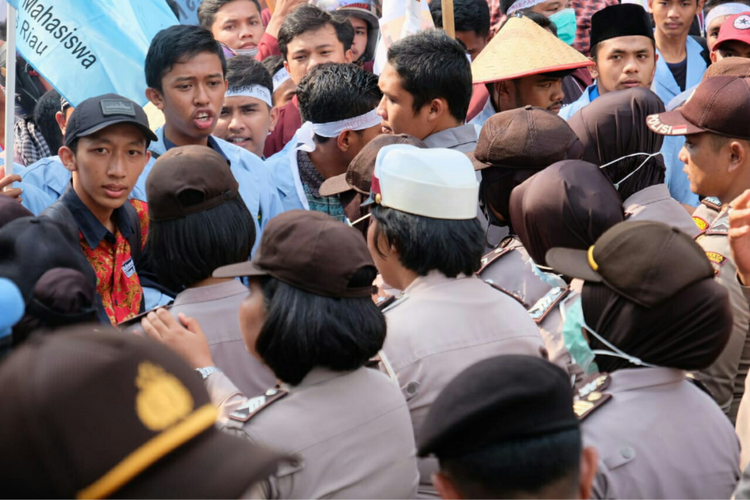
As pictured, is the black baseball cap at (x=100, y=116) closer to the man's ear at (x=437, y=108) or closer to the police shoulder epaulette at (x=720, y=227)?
the man's ear at (x=437, y=108)

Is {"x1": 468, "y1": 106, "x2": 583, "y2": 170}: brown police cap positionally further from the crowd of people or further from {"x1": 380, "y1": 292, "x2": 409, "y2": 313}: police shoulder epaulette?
{"x1": 380, "y1": 292, "x2": 409, "y2": 313}: police shoulder epaulette

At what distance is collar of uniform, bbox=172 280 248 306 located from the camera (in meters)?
3.12

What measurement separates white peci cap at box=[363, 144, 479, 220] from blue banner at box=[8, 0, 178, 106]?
2.63 meters

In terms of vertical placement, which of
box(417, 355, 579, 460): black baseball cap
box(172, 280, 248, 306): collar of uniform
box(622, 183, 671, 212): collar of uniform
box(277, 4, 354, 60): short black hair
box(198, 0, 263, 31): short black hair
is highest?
box(198, 0, 263, 31): short black hair

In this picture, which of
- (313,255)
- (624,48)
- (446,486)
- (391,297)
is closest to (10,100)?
(391,297)

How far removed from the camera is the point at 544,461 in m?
1.62

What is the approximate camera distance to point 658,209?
390 cm

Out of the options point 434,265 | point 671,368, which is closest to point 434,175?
point 434,265

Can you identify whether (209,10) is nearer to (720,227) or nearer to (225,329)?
(225,329)

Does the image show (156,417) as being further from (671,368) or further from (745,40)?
(745,40)

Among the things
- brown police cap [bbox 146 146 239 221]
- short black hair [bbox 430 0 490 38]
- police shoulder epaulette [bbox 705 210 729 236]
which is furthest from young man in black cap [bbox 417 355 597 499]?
short black hair [bbox 430 0 490 38]

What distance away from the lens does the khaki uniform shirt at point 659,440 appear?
2.28 m

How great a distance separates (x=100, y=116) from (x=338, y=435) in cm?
224

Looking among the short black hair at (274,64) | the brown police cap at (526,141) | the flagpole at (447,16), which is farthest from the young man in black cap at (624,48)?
the short black hair at (274,64)
